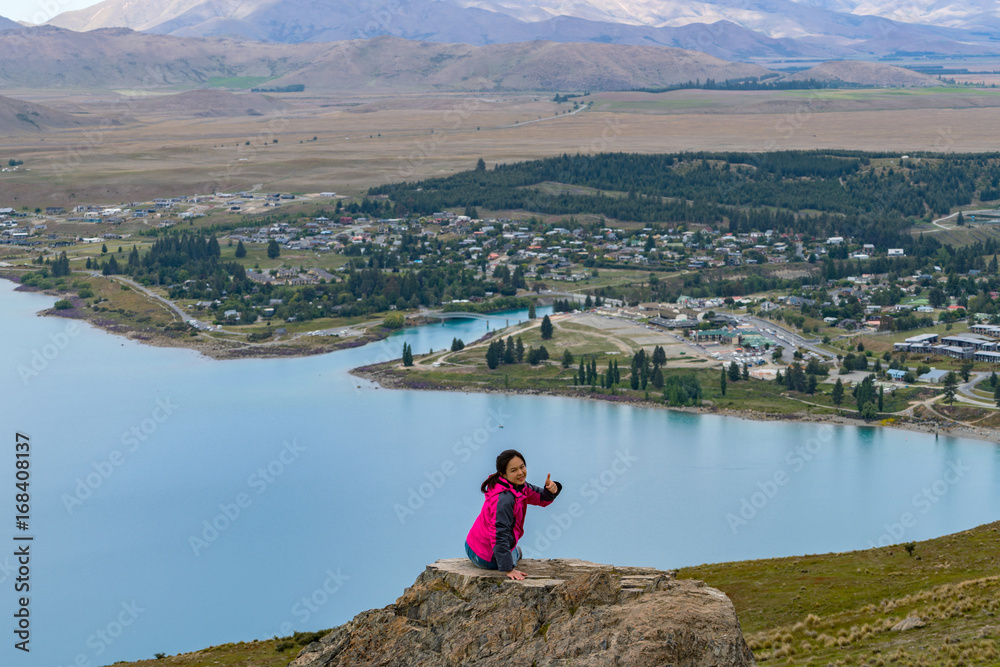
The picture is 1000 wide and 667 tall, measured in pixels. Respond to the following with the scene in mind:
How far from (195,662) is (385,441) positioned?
18209 mm

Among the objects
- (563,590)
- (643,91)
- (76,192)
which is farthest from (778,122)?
(563,590)

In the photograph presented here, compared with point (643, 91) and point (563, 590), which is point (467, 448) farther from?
point (643, 91)

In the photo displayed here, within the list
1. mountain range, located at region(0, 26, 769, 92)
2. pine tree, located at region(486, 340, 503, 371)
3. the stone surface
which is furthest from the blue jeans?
mountain range, located at region(0, 26, 769, 92)

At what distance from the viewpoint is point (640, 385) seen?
118 feet

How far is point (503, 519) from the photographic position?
584cm

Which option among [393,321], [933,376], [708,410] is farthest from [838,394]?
[393,321]

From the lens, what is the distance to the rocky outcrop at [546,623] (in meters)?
5.57

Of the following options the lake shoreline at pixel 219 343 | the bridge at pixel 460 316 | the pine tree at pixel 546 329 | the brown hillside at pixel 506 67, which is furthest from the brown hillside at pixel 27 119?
the pine tree at pixel 546 329

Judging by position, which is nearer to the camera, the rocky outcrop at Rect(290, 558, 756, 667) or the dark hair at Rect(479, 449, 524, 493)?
the rocky outcrop at Rect(290, 558, 756, 667)

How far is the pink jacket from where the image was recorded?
585 centimetres

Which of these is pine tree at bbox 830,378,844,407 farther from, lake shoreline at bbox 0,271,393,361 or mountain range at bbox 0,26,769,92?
mountain range at bbox 0,26,769,92

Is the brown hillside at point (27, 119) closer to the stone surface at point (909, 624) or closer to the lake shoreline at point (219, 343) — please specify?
the lake shoreline at point (219, 343)

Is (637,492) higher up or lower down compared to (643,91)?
lower down

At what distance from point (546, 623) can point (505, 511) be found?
61 cm
